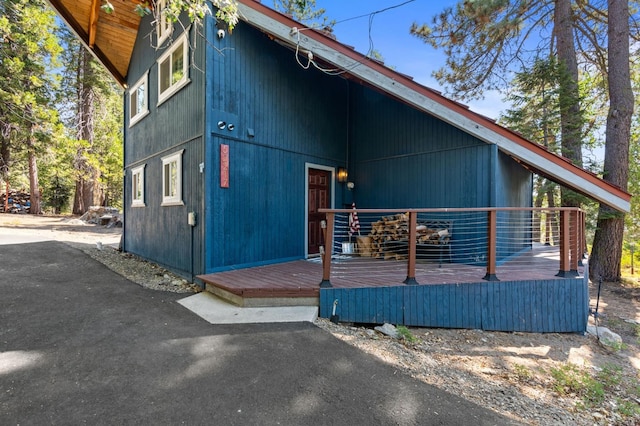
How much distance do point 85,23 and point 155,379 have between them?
381 inches

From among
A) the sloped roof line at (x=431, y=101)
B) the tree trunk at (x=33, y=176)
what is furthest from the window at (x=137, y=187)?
the tree trunk at (x=33, y=176)

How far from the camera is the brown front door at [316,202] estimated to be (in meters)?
6.89

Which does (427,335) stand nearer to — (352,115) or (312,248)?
(312,248)

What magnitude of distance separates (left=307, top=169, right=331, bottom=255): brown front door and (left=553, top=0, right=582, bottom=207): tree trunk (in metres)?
6.73

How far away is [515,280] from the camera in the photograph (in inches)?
175

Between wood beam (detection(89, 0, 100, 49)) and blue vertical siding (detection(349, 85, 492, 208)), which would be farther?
wood beam (detection(89, 0, 100, 49))

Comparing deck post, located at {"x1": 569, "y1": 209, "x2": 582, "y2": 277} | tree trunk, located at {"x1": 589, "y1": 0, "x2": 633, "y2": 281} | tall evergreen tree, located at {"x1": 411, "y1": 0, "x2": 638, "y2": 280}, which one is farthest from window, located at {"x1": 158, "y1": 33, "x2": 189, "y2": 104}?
tree trunk, located at {"x1": 589, "y1": 0, "x2": 633, "y2": 281}

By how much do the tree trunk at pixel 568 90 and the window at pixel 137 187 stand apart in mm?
11276

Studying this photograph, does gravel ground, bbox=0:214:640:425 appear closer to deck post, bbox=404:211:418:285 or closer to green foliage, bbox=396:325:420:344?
green foliage, bbox=396:325:420:344

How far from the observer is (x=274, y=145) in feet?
20.1

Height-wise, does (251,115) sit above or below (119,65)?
below

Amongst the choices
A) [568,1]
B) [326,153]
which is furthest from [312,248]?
[568,1]

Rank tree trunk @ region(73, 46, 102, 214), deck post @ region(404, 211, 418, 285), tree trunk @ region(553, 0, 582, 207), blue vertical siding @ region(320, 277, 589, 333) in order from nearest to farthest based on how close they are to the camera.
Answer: deck post @ region(404, 211, 418, 285) < blue vertical siding @ region(320, 277, 589, 333) < tree trunk @ region(553, 0, 582, 207) < tree trunk @ region(73, 46, 102, 214)

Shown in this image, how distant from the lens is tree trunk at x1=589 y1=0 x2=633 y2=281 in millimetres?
8000
